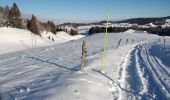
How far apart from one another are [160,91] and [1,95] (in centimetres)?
656

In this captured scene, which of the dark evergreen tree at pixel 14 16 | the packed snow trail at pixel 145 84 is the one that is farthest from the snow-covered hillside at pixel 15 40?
the packed snow trail at pixel 145 84

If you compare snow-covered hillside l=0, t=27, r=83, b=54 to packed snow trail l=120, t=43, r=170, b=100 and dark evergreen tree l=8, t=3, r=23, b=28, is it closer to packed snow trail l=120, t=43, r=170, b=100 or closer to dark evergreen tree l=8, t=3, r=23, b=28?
dark evergreen tree l=8, t=3, r=23, b=28

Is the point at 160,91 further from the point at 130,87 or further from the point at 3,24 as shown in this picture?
the point at 3,24

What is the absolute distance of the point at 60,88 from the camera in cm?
1039

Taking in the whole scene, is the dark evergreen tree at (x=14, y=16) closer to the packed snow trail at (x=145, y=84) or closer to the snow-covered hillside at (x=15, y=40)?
the snow-covered hillside at (x=15, y=40)

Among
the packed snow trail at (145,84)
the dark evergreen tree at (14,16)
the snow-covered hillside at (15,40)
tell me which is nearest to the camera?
the packed snow trail at (145,84)

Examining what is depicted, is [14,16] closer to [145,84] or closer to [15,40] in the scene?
[15,40]

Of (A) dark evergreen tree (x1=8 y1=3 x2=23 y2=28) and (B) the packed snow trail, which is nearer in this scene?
(B) the packed snow trail

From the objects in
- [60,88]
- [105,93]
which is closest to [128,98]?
[105,93]

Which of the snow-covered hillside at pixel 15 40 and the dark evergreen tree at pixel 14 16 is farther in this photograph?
the dark evergreen tree at pixel 14 16

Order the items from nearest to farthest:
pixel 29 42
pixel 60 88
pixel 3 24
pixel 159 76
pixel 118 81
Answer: pixel 60 88 < pixel 118 81 < pixel 159 76 < pixel 29 42 < pixel 3 24

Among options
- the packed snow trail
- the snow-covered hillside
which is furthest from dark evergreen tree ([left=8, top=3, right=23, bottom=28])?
the packed snow trail

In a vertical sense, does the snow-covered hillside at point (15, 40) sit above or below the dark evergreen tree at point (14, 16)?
below

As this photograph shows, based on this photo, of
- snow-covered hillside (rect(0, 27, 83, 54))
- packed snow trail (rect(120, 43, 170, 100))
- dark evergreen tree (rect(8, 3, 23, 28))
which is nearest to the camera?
packed snow trail (rect(120, 43, 170, 100))
